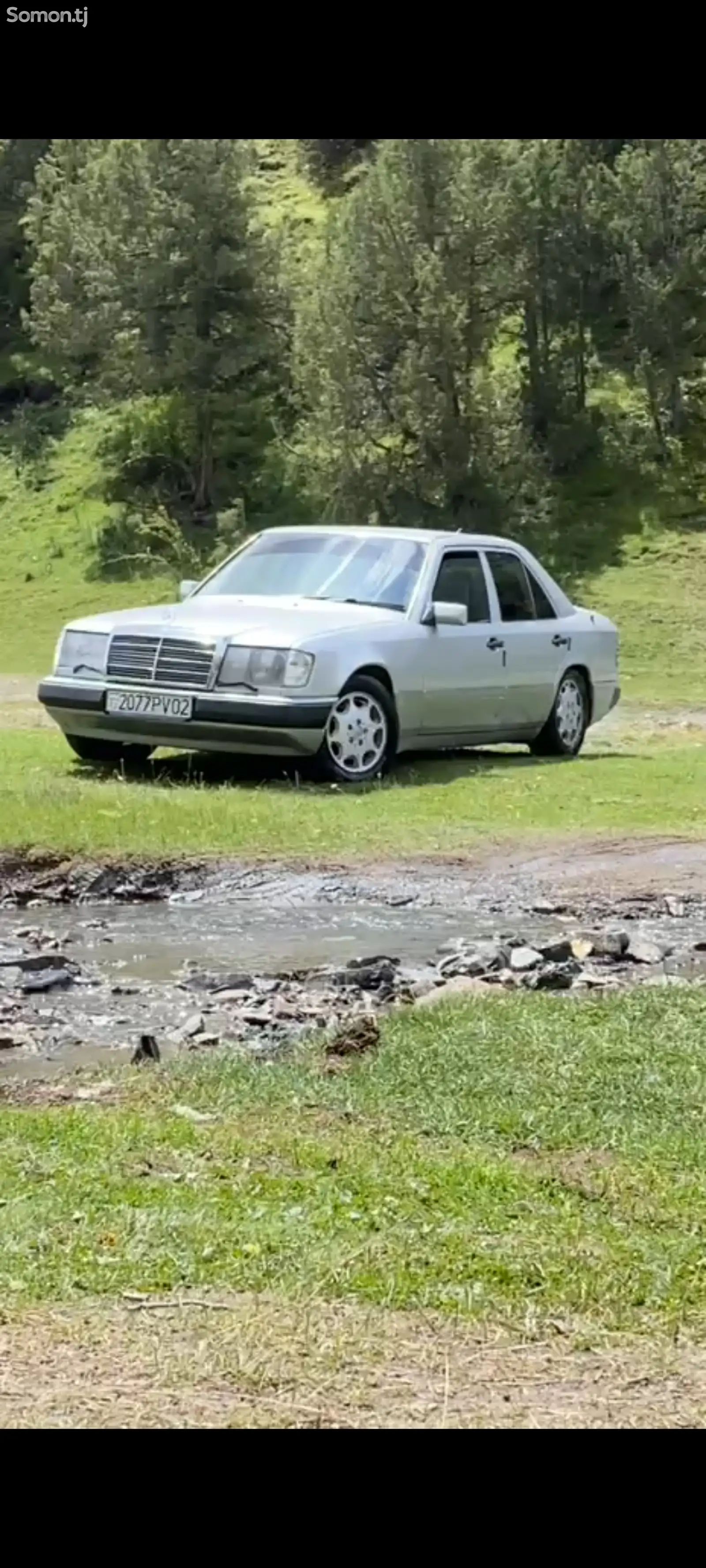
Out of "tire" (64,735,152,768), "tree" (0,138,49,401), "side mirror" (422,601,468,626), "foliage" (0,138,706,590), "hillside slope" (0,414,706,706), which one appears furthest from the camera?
"tree" (0,138,49,401)

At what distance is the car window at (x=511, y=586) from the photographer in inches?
564

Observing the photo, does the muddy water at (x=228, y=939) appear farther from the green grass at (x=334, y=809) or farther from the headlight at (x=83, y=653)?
the headlight at (x=83, y=653)

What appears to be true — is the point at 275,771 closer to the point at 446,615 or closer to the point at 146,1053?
the point at 446,615

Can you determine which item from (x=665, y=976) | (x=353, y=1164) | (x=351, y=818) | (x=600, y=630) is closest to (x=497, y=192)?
(x=600, y=630)

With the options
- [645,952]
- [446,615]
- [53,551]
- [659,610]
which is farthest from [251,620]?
[53,551]

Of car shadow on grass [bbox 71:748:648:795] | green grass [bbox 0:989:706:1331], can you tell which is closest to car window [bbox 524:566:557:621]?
car shadow on grass [bbox 71:748:648:795]

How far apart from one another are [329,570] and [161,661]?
5.86ft

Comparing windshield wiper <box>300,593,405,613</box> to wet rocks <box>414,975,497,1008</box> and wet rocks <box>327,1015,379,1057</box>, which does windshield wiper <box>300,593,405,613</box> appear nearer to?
wet rocks <box>414,975,497,1008</box>

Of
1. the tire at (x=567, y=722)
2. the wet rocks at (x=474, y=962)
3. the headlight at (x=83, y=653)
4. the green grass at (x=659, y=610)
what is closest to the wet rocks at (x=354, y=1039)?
the wet rocks at (x=474, y=962)

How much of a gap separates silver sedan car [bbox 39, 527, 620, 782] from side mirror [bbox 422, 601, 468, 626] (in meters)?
0.02

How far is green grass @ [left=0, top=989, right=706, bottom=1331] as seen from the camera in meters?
3.66

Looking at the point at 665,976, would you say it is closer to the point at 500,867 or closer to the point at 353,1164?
the point at 500,867

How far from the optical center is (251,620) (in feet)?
40.8

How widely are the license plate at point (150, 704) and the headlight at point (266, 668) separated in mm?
282
